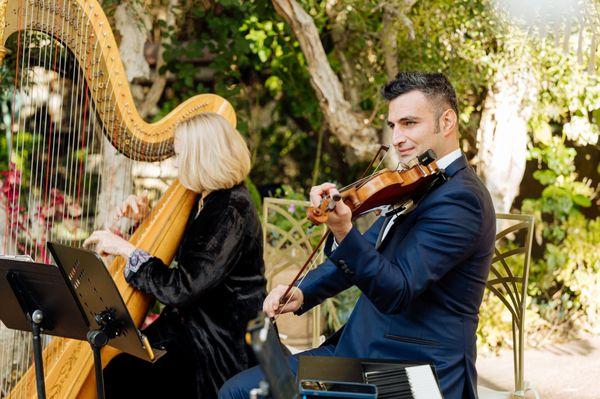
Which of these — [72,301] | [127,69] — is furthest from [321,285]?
[127,69]

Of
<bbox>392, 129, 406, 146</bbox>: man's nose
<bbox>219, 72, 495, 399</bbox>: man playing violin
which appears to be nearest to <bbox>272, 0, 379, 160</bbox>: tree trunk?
<bbox>219, 72, 495, 399</bbox>: man playing violin

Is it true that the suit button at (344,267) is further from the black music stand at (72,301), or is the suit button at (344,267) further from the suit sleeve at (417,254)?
the black music stand at (72,301)

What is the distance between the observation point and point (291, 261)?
3.65 m

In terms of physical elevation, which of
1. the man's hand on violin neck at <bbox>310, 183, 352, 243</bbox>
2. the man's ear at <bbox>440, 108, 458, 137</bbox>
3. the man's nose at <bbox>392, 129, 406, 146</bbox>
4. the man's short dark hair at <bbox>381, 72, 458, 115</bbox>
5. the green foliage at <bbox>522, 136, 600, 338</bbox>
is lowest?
the green foliage at <bbox>522, 136, 600, 338</bbox>

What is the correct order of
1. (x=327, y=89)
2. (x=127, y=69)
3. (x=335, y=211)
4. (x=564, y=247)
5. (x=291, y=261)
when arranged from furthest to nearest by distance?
(x=564, y=247) → (x=127, y=69) → (x=327, y=89) → (x=291, y=261) → (x=335, y=211)

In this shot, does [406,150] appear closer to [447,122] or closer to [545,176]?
[447,122]

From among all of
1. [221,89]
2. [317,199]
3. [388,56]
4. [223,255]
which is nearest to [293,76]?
[221,89]

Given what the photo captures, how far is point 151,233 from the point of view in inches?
111

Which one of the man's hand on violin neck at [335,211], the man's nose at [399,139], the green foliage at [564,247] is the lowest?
the green foliage at [564,247]

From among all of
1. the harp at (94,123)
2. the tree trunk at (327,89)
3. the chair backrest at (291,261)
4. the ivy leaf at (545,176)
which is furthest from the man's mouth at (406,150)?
the ivy leaf at (545,176)

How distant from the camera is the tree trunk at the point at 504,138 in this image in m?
4.86

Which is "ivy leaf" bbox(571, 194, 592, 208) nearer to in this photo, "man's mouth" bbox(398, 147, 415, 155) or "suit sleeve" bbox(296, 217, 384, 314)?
"suit sleeve" bbox(296, 217, 384, 314)

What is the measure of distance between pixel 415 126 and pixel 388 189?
256 mm

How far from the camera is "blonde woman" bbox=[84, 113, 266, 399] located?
8.41ft
